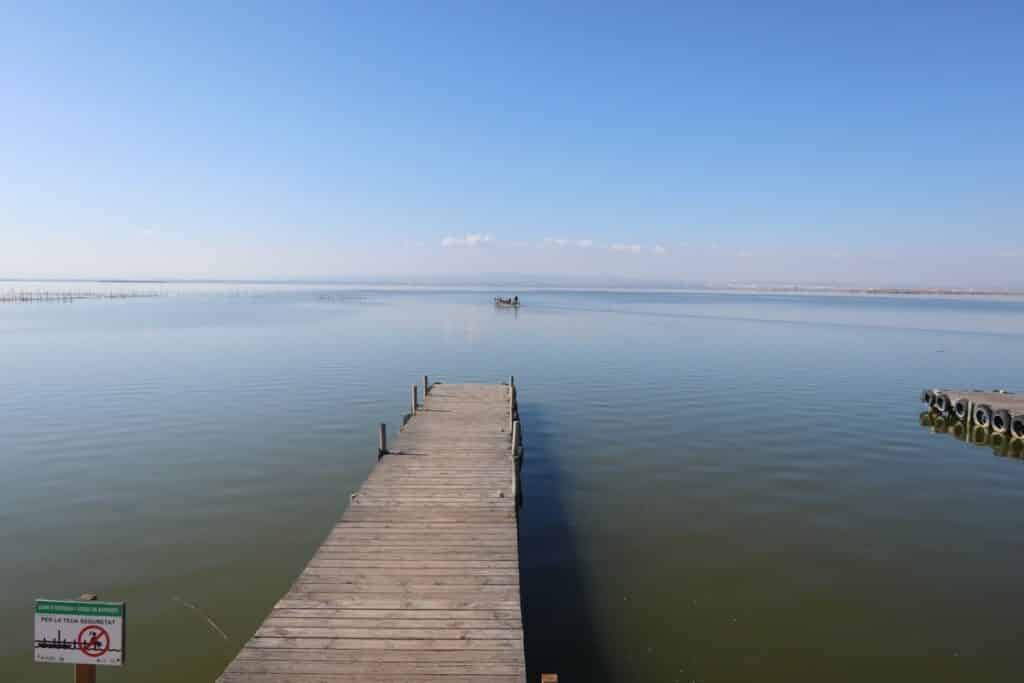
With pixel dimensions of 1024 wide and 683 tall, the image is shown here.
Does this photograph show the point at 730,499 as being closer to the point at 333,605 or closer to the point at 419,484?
the point at 419,484

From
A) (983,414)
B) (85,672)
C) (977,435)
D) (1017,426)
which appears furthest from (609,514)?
(983,414)

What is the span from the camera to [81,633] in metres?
6.10

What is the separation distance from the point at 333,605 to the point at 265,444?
1385 cm

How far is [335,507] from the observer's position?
16.8m

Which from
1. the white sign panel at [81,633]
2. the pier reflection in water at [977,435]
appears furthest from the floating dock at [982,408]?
the white sign panel at [81,633]

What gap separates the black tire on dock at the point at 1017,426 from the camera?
83.2ft

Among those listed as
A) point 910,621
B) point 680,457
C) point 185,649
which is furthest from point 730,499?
point 185,649

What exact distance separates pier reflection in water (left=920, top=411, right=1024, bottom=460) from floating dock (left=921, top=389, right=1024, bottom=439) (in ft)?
0.63

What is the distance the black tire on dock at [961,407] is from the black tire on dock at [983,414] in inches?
13.7

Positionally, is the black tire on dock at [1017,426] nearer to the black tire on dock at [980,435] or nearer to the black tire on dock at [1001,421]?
the black tire on dock at [1001,421]

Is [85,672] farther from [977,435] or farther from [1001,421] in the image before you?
[1001,421]

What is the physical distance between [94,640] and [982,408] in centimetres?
3423

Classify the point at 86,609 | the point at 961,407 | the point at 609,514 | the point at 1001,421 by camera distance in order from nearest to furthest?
the point at 86,609 < the point at 609,514 < the point at 1001,421 < the point at 961,407

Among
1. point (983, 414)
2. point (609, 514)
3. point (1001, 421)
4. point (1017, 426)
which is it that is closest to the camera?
point (609, 514)
